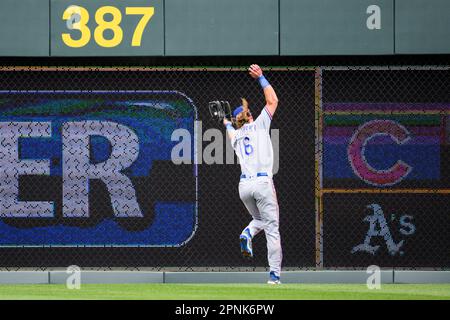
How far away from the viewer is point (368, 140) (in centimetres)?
1930

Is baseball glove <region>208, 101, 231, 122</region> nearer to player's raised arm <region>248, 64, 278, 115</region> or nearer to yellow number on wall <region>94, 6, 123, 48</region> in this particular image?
player's raised arm <region>248, 64, 278, 115</region>

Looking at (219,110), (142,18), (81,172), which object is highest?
(142,18)

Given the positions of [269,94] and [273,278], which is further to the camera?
[273,278]

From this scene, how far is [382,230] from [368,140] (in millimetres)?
1353

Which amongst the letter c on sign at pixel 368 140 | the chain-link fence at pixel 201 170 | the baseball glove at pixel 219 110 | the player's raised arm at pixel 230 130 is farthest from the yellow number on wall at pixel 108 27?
the letter c on sign at pixel 368 140

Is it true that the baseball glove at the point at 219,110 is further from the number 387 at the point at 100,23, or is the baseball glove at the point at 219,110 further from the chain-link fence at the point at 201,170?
the chain-link fence at the point at 201,170

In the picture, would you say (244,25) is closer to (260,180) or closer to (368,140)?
(368,140)

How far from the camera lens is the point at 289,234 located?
63.5 feet

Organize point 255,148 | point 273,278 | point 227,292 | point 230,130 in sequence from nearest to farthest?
1. point 227,292
2. point 255,148
3. point 273,278
4. point 230,130

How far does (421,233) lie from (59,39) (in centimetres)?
604

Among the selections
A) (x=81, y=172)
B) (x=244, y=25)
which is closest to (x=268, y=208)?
(x=244, y=25)

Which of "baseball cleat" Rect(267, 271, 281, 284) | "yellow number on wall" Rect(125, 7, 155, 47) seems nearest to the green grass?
"baseball cleat" Rect(267, 271, 281, 284)
